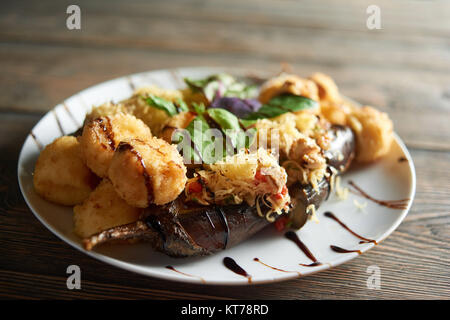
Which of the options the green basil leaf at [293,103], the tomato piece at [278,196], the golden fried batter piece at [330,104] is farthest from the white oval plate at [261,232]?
the green basil leaf at [293,103]

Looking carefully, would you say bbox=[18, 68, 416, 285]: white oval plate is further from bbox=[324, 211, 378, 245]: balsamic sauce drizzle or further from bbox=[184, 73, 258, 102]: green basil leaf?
bbox=[184, 73, 258, 102]: green basil leaf

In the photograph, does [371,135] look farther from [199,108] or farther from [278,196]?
[199,108]

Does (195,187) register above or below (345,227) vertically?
above

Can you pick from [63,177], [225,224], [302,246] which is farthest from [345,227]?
[63,177]

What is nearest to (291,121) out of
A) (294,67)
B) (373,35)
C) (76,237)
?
(76,237)

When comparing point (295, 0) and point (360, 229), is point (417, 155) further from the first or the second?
point (295, 0)

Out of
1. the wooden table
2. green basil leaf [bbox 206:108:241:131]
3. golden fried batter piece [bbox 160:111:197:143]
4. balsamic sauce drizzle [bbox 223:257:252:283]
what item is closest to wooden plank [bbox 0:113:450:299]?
the wooden table

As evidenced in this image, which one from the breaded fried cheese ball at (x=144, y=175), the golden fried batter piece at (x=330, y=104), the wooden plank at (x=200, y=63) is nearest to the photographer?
the breaded fried cheese ball at (x=144, y=175)

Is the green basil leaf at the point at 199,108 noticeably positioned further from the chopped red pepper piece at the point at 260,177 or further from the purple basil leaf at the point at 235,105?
the chopped red pepper piece at the point at 260,177
